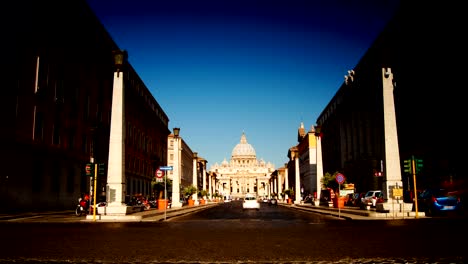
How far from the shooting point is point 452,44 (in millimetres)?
38938

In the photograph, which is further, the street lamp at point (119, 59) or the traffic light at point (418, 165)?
the street lamp at point (119, 59)

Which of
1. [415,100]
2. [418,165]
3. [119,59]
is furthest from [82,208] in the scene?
[415,100]

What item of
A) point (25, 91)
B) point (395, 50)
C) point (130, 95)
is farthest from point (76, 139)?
point (395, 50)

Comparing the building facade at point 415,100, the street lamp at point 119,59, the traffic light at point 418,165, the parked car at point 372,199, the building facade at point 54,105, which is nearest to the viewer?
the traffic light at point 418,165

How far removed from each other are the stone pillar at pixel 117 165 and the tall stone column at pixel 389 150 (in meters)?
14.4

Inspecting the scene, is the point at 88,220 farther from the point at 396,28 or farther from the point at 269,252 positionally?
the point at 396,28

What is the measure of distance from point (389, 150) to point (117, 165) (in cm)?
1515

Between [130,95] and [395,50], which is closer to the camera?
[395,50]

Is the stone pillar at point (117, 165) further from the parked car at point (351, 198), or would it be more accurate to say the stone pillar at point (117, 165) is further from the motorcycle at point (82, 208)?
the parked car at point (351, 198)

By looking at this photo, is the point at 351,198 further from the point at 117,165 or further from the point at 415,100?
the point at 117,165

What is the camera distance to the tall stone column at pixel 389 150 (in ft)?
78.5

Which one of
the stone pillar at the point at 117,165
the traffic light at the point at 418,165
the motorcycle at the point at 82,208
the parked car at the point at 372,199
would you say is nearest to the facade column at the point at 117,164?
the stone pillar at the point at 117,165

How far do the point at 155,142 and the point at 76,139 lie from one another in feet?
141

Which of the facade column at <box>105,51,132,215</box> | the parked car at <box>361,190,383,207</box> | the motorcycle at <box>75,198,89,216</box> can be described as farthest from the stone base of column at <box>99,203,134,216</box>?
the parked car at <box>361,190,383,207</box>
